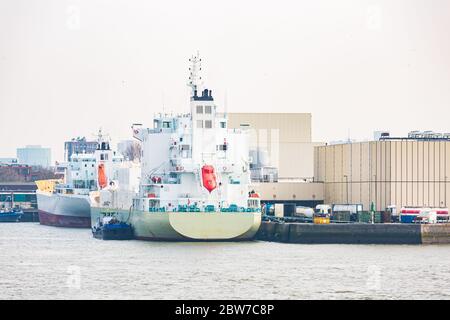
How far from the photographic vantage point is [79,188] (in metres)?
151

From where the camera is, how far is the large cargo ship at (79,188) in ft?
481

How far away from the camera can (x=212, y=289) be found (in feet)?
215

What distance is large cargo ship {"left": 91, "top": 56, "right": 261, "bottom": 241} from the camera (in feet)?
312

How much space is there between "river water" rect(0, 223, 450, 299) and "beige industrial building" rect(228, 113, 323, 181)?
187 feet

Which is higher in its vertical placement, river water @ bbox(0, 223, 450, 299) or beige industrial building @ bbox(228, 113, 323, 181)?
beige industrial building @ bbox(228, 113, 323, 181)

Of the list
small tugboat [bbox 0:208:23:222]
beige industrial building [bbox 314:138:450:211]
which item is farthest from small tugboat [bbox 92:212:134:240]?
small tugboat [bbox 0:208:23:222]

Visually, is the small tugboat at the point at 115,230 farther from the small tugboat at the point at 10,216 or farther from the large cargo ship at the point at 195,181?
the small tugboat at the point at 10,216

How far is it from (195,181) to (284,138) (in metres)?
59.1

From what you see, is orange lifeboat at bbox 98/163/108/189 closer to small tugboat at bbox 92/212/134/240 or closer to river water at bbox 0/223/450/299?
small tugboat at bbox 92/212/134/240

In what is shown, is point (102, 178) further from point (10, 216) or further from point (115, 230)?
point (115, 230)

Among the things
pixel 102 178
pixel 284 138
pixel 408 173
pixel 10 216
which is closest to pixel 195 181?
pixel 408 173

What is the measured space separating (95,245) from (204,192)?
9348 millimetres
